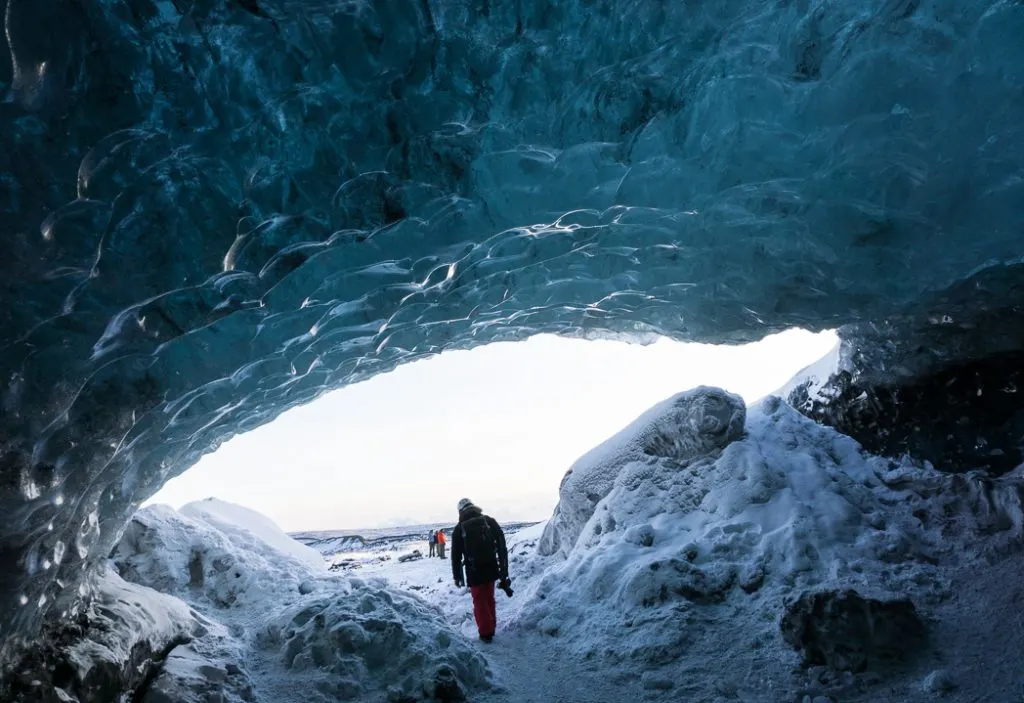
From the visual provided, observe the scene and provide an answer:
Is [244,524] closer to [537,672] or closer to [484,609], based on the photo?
[484,609]

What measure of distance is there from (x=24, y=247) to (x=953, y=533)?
849 centimetres

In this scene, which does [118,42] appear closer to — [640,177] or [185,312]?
[185,312]

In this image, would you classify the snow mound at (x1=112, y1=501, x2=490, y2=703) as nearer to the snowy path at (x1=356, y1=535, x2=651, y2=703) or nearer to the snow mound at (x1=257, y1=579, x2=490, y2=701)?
the snow mound at (x1=257, y1=579, x2=490, y2=701)

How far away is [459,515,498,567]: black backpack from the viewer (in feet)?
21.5

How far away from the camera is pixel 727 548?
6.52 m

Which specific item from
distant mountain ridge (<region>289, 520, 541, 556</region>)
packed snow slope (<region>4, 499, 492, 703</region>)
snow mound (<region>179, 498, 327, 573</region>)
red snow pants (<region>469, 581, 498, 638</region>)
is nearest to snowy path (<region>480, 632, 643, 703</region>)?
red snow pants (<region>469, 581, 498, 638</region>)

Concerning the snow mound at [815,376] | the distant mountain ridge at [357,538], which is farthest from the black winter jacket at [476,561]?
the distant mountain ridge at [357,538]

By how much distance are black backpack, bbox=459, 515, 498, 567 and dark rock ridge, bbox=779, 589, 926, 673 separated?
3.15 meters

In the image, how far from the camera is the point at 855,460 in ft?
26.1

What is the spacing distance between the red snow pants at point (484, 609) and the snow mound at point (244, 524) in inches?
137

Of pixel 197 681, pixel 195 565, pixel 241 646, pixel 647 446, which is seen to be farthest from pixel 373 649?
pixel 647 446

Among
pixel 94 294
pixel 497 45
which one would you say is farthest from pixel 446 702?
pixel 497 45

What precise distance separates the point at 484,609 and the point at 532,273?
3952mm

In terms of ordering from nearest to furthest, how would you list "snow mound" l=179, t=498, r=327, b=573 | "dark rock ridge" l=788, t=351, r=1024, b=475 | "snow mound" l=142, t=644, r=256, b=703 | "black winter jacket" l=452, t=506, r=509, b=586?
"snow mound" l=142, t=644, r=256, b=703 → "dark rock ridge" l=788, t=351, r=1024, b=475 → "black winter jacket" l=452, t=506, r=509, b=586 → "snow mound" l=179, t=498, r=327, b=573
